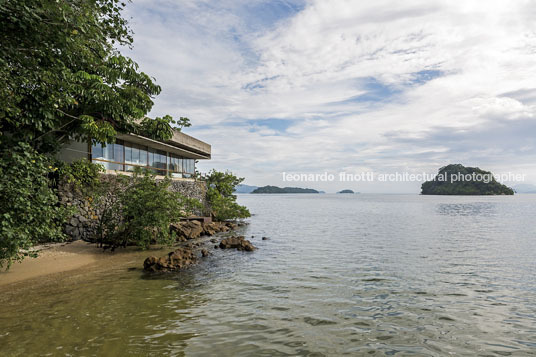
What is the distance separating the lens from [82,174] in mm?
18000

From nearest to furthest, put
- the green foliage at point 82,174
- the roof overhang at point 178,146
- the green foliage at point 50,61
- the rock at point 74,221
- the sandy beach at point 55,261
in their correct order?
the green foliage at point 50,61, the sandy beach at point 55,261, the green foliage at point 82,174, the rock at point 74,221, the roof overhang at point 178,146


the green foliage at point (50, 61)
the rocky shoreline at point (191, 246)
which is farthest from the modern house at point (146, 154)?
the green foliage at point (50, 61)

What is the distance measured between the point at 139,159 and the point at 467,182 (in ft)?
559

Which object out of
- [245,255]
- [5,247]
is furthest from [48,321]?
[245,255]

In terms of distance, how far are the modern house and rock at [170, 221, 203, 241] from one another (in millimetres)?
4500

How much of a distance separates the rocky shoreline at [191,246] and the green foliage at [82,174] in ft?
21.0

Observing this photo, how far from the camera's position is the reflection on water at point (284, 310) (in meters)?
6.96

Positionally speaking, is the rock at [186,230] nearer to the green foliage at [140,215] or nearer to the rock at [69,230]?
the green foliage at [140,215]

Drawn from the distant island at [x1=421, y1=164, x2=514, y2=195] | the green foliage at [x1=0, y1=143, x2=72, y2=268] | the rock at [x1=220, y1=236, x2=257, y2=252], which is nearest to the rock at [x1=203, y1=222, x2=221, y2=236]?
the rock at [x1=220, y1=236, x2=257, y2=252]

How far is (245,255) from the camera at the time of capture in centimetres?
1786

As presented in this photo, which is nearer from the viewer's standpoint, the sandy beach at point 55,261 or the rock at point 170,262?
the sandy beach at point 55,261

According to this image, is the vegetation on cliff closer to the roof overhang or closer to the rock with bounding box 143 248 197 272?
the rock with bounding box 143 248 197 272

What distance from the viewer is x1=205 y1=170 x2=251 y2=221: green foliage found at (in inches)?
1382

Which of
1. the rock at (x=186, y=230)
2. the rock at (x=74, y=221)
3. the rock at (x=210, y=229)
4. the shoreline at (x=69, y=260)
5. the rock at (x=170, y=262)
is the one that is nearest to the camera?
the shoreline at (x=69, y=260)
